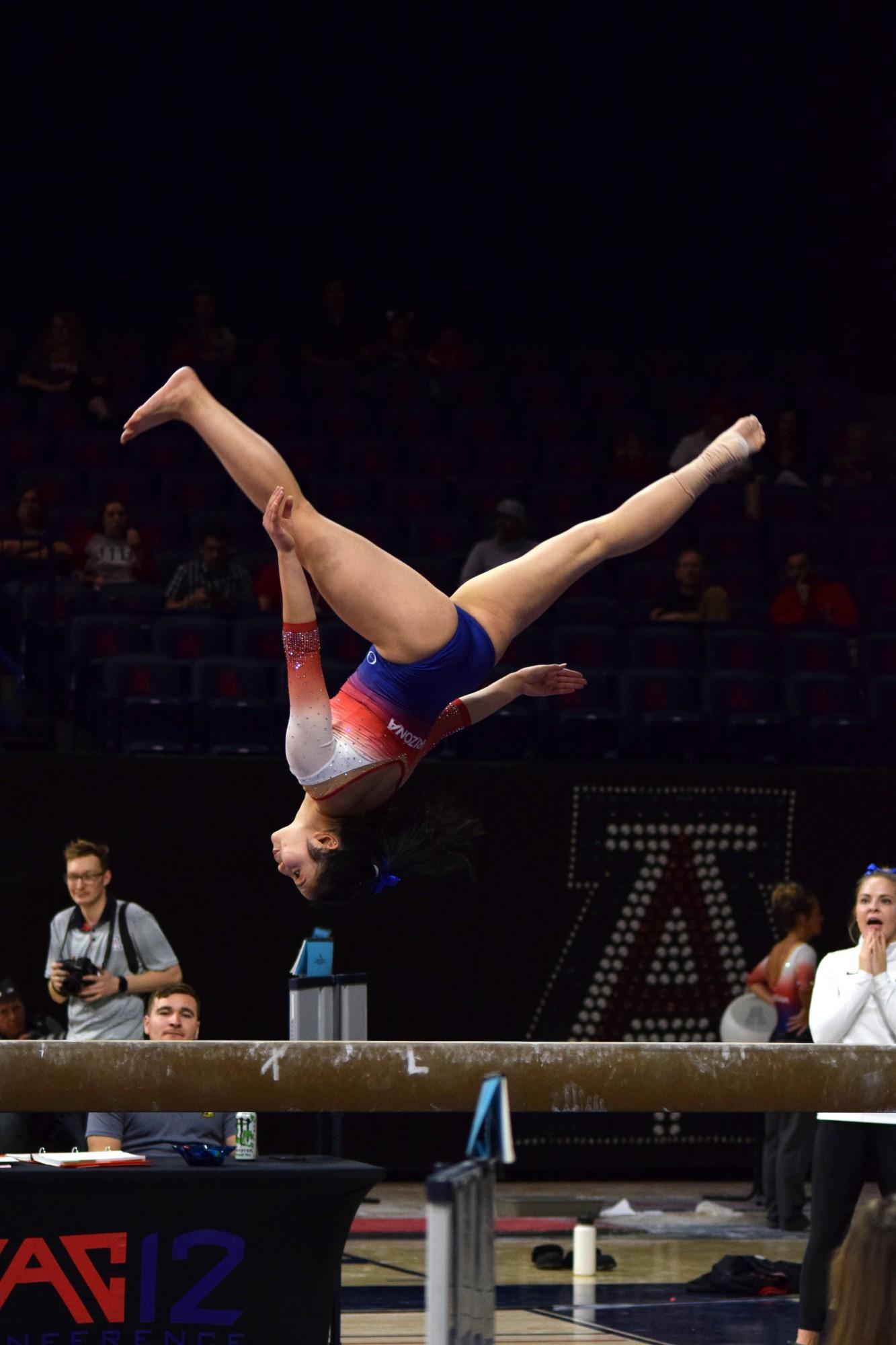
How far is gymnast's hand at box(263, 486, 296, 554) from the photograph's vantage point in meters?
4.50

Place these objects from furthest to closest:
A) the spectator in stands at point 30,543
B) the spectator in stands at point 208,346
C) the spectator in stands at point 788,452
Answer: the spectator in stands at point 788,452, the spectator in stands at point 208,346, the spectator in stands at point 30,543

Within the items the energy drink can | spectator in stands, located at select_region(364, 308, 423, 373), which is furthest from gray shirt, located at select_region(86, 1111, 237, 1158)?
spectator in stands, located at select_region(364, 308, 423, 373)

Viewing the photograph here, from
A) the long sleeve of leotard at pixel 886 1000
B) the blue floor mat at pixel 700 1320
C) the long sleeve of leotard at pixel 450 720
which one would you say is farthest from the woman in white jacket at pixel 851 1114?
the long sleeve of leotard at pixel 450 720

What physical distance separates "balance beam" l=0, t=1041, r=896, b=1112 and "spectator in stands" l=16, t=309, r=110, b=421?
28.2 ft

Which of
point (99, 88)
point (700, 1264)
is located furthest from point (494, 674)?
point (99, 88)

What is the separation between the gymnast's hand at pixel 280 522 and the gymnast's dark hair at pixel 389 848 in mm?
840

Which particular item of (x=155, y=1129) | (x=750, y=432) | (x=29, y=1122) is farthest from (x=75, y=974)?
(x=750, y=432)

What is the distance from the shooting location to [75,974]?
756cm

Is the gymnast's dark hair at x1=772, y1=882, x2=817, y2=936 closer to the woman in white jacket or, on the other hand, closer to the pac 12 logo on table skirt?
the woman in white jacket

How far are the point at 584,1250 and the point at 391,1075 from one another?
12.4 ft

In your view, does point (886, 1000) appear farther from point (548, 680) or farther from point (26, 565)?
point (26, 565)

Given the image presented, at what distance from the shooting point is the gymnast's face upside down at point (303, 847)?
491 centimetres

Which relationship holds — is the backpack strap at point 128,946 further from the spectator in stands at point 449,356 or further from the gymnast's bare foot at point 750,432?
the spectator in stands at point 449,356

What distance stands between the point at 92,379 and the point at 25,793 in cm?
411
